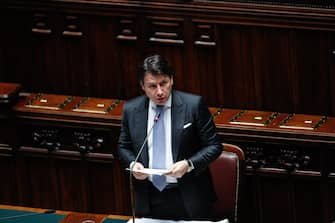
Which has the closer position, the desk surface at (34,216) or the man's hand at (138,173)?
the man's hand at (138,173)

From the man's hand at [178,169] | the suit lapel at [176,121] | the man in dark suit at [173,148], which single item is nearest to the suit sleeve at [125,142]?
the man in dark suit at [173,148]

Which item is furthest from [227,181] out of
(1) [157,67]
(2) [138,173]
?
(1) [157,67]

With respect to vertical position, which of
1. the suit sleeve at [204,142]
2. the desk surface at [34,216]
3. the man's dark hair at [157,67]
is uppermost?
the man's dark hair at [157,67]

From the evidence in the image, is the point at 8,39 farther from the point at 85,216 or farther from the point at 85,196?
the point at 85,216

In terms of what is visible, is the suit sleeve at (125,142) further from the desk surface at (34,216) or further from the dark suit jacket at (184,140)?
the desk surface at (34,216)

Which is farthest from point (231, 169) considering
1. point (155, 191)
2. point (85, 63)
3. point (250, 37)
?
point (85, 63)

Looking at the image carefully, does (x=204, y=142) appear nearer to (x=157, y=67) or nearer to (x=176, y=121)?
(x=176, y=121)

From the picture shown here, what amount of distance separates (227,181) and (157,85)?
95 centimetres

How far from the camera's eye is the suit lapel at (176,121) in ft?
20.1

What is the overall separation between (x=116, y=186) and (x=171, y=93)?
1663 mm

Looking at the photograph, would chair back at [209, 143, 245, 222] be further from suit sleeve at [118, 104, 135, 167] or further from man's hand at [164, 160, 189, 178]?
man's hand at [164, 160, 189, 178]

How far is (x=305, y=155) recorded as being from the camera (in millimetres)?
7223

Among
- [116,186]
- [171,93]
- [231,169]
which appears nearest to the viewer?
[171,93]

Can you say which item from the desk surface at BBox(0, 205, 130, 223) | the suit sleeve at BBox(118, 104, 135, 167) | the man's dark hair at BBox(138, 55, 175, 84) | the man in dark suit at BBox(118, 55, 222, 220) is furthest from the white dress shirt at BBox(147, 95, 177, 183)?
the desk surface at BBox(0, 205, 130, 223)
